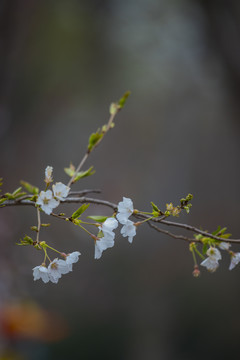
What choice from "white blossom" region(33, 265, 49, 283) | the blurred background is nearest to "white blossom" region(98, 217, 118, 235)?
"white blossom" region(33, 265, 49, 283)

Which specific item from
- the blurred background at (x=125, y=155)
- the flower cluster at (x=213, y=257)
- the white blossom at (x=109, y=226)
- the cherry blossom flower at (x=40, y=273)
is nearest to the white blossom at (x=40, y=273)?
the cherry blossom flower at (x=40, y=273)

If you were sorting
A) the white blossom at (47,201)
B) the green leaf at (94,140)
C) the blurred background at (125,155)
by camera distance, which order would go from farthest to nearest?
the blurred background at (125,155)
the green leaf at (94,140)
the white blossom at (47,201)

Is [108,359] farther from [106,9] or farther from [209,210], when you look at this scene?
[106,9]

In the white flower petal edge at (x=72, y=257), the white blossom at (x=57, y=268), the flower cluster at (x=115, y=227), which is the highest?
the flower cluster at (x=115, y=227)

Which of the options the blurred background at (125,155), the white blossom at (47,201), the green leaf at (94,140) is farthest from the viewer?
the blurred background at (125,155)

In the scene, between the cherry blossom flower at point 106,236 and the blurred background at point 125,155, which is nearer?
the cherry blossom flower at point 106,236

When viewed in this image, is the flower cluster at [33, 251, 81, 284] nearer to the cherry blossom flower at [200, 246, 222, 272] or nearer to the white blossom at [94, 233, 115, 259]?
the white blossom at [94, 233, 115, 259]

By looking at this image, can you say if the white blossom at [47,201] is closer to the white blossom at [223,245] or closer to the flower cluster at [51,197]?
the flower cluster at [51,197]

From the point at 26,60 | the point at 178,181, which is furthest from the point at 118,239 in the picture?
the point at 26,60
